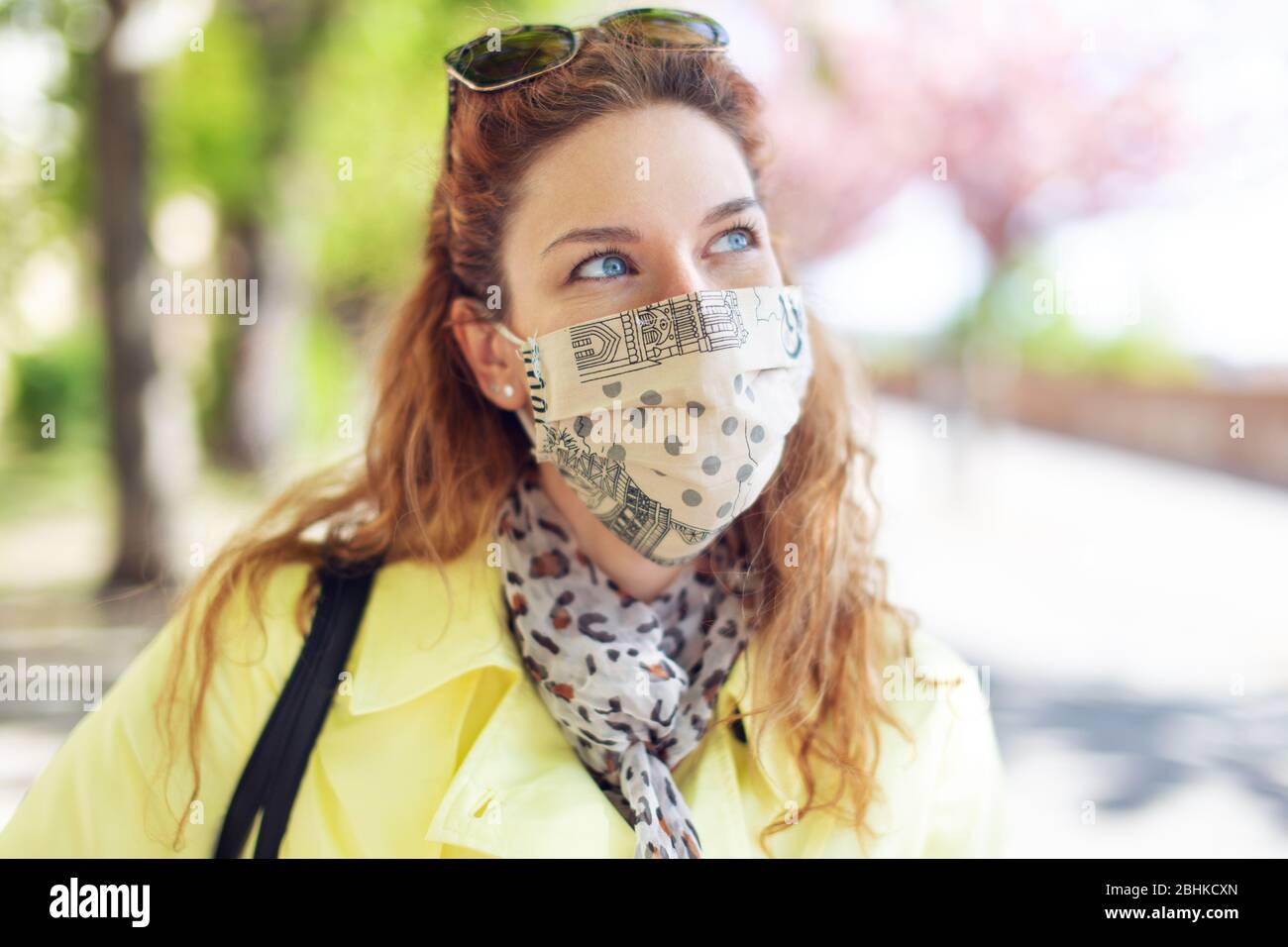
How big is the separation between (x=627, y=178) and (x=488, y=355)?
428mm

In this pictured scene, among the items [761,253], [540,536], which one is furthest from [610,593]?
[761,253]

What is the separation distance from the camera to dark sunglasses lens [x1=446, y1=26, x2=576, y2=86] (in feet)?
5.86

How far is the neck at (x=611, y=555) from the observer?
74.6 inches

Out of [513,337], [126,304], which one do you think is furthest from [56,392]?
[513,337]

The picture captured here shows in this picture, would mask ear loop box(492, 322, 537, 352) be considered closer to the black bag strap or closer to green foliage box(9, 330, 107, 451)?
the black bag strap

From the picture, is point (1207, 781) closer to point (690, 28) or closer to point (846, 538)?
point (846, 538)

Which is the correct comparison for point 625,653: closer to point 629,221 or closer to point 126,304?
point 629,221

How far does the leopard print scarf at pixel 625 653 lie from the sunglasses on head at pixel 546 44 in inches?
27.6

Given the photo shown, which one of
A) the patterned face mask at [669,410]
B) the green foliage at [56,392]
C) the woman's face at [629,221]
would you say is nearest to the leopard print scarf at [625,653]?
the patterned face mask at [669,410]

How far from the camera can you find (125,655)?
21.6ft

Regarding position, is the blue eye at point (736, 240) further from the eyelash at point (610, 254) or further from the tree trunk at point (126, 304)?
the tree trunk at point (126, 304)

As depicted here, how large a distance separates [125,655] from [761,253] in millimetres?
5991

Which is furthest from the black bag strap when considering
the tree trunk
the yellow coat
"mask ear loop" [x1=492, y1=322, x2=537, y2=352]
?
the tree trunk

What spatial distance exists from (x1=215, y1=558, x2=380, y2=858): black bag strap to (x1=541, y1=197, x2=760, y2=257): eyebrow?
0.73 metres
